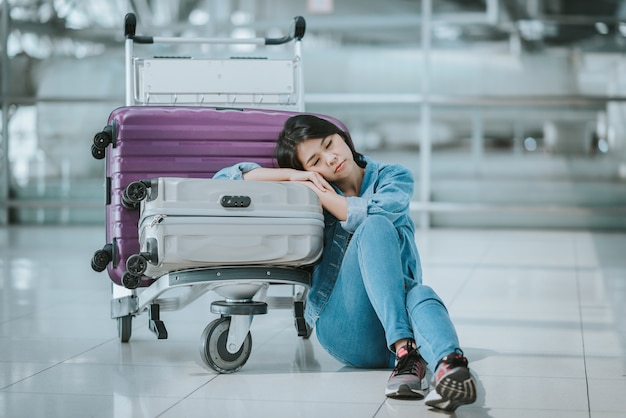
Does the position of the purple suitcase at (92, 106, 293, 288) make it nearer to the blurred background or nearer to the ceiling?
the blurred background

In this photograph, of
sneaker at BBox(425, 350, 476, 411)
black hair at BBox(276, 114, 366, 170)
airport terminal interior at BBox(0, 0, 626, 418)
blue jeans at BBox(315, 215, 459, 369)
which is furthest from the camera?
airport terminal interior at BBox(0, 0, 626, 418)

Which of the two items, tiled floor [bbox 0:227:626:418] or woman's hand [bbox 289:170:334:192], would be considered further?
woman's hand [bbox 289:170:334:192]

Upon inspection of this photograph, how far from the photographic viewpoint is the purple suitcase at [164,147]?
273cm

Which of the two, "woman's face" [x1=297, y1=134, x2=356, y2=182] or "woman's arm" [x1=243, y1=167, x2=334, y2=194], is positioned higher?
"woman's face" [x1=297, y1=134, x2=356, y2=182]

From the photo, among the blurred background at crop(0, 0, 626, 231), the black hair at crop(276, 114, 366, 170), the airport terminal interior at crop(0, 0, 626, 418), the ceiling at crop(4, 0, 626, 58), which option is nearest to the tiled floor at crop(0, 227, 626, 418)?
the black hair at crop(276, 114, 366, 170)

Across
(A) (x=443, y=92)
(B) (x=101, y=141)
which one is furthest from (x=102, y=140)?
(A) (x=443, y=92)

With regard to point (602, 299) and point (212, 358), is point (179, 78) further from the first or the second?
point (602, 299)

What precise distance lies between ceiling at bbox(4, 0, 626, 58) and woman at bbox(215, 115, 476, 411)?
574 cm

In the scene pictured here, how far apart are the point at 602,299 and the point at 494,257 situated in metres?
1.69

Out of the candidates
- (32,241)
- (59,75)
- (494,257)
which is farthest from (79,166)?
(494,257)

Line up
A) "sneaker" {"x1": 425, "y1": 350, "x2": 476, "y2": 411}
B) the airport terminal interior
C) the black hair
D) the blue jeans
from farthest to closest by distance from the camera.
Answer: the airport terminal interior, the black hair, the blue jeans, "sneaker" {"x1": 425, "y1": 350, "x2": 476, "y2": 411}

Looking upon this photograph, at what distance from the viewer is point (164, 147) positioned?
9.09 feet

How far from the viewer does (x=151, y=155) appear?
2762 mm

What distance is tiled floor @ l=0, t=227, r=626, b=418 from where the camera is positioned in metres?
2.26
